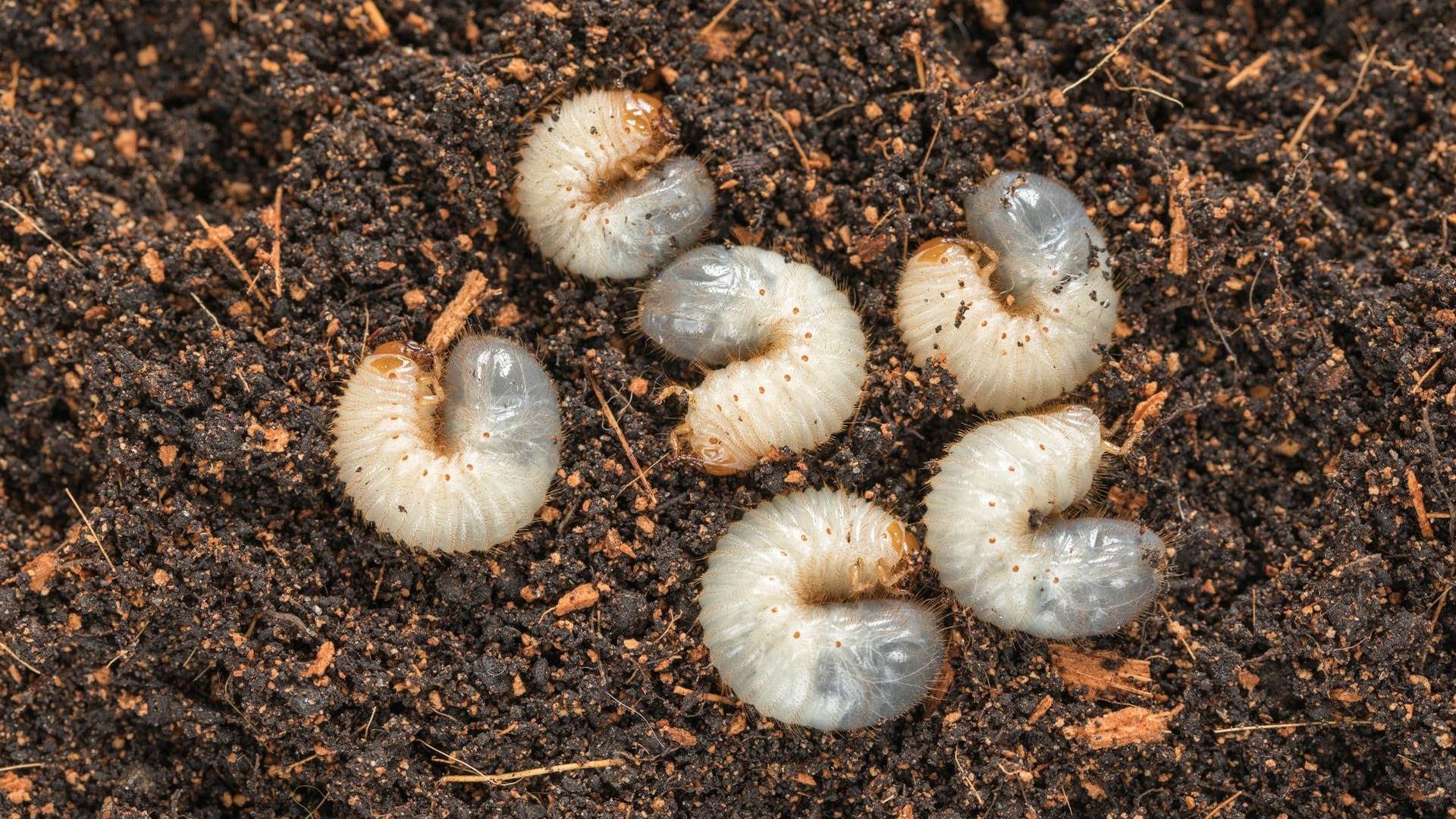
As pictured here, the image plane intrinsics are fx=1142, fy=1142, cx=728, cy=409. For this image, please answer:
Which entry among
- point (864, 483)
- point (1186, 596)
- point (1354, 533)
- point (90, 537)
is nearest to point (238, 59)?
point (90, 537)

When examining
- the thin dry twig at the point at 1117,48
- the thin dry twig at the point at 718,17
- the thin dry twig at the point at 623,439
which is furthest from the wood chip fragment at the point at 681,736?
the thin dry twig at the point at 1117,48

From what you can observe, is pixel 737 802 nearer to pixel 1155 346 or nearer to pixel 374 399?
pixel 374 399

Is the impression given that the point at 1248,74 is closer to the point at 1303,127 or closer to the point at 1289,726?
the point at 1303,127

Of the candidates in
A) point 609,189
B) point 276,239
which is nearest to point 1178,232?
point 609,189

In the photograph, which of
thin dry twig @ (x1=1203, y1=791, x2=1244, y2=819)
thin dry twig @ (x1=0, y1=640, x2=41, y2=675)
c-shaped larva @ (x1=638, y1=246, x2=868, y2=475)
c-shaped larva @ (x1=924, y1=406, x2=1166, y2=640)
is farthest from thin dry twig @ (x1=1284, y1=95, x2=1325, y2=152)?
thin dry twig @ (x1=0, y1=640, x2=41, y2=675)

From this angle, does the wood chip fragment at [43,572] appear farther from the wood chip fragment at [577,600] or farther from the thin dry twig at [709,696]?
the thin dry twig at [709,696]
